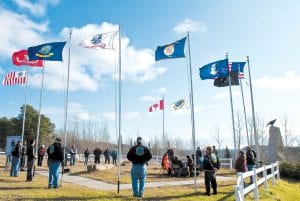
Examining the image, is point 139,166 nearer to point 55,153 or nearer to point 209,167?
point 209,167

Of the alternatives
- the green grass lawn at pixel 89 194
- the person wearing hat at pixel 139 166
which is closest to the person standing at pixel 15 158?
the green grass lawn at pixel 89 194

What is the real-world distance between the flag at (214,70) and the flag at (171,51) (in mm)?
4145

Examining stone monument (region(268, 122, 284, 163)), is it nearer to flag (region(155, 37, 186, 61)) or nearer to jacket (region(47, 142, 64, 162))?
flag (region(155, 37, 186, 61))

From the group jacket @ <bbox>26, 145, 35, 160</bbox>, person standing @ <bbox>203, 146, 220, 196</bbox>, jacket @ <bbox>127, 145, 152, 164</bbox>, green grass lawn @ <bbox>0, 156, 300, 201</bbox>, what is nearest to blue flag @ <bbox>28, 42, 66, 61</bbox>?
jacket @ <bbox>26, 145, 35, 160</bbox>

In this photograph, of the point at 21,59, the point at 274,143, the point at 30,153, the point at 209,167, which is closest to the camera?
the point at 209,167

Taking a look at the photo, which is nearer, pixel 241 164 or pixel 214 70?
pixel 241 164

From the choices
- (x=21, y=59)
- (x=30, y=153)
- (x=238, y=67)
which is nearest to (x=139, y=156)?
(x=30, y=153)

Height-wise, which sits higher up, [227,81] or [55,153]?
[227,81]

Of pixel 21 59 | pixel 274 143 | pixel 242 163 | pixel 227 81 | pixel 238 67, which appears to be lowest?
pixel 242 163

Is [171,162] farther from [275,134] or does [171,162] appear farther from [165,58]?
[275,134]

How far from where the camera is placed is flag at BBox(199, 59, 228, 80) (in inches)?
838

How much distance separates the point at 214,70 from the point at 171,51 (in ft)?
15.2

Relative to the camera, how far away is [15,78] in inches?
1099

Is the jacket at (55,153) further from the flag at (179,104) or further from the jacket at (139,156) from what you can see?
the flag at (179,104)
